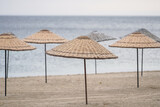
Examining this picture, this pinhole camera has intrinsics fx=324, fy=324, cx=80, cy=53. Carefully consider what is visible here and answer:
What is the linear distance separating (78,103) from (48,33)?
3.21 m

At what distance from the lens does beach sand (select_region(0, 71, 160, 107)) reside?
675cm

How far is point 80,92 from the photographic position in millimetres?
7918

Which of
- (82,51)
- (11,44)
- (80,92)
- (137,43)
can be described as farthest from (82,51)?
(137,43)

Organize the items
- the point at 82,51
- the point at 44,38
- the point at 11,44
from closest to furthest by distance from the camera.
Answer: the point at 82,51
the point at 11,44
the point at 44,38

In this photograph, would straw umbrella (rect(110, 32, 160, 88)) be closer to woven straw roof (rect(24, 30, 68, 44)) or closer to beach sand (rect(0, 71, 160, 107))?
beach sand (rect(0, 71, 160, 107))

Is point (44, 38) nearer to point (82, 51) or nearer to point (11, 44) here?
point (11, 44)

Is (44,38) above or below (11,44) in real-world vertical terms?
above

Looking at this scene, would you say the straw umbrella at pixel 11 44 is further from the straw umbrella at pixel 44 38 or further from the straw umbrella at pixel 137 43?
the straw umbrella at pixel 137 43

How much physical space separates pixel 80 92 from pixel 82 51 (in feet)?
7.38

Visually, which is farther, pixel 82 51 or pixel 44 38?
pixel 44 38

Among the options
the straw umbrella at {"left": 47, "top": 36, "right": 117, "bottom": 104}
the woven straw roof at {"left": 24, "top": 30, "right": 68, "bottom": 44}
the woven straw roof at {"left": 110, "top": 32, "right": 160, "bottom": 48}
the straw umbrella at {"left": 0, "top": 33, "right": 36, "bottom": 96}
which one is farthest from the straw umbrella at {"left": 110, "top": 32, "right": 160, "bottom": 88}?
the straw umbrella at {"left": 0, "top": 33, "right": 36, "bottom": 96}

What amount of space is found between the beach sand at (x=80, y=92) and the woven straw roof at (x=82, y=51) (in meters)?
1.21

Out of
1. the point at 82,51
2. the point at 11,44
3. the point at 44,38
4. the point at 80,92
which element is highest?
the point at 44,38

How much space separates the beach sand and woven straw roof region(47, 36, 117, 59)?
1.21 meters
